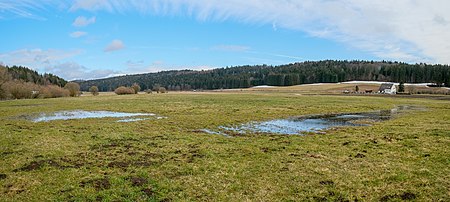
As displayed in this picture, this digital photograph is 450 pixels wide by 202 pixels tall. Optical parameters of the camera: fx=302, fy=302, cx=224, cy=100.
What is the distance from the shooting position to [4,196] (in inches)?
354

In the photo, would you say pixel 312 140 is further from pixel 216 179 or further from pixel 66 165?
pixel 66 165

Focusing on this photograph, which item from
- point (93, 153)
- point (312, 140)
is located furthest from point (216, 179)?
point (312, 140)

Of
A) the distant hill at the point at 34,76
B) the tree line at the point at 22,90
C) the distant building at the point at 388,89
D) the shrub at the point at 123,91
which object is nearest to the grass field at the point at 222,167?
the tree line at the point at 22,90

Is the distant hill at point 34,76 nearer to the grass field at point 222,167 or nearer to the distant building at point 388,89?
the grass field at point 222,167

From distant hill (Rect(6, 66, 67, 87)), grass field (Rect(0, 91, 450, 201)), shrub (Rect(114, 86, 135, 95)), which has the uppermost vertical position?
distant hill (Rect(6, 66, 67, 87))

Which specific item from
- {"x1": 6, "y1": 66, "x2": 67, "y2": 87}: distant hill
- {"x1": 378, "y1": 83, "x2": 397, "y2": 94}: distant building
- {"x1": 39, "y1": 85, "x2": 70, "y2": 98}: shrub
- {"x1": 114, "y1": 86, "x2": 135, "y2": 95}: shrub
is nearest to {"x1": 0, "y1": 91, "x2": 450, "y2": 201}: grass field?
{"x1": 39, "y1": 85, "x2": 70, "y2": 98}: shrub

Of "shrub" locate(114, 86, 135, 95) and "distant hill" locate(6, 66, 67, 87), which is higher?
"distant hill" locate(6, 66, 67, 87)

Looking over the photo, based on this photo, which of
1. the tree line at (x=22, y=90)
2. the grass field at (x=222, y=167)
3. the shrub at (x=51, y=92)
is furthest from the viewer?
the shrub at (x=51, y=92)

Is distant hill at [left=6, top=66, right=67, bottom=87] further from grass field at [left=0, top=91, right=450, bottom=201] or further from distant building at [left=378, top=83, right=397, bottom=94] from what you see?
distant building at [left=378, top=83, right=397, bottom=94]

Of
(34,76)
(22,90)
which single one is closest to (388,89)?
(22,90)

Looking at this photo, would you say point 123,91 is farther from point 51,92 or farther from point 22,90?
point 22,90

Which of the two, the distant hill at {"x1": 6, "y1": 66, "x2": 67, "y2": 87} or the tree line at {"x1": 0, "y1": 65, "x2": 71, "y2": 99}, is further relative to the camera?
the distant hill at {"x1": 6, "y1": 66, "x2": 67, "y2": 87}

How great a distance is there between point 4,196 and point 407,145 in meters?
17.7

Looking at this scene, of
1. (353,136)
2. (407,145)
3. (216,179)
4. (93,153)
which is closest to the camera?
(216,179)
